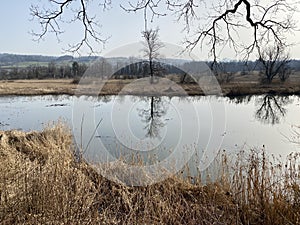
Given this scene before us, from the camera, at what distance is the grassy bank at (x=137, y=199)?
2.56 meters

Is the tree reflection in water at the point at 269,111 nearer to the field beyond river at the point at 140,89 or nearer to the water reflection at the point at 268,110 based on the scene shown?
the water reflection at the point at 268,110

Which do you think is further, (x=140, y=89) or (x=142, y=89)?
(x=140, y=89)

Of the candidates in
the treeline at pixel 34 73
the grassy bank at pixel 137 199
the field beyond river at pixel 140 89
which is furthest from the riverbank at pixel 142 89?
the grassy bank at pixel 137 199

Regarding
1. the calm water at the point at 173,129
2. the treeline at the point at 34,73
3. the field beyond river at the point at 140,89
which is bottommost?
the calm water at the point at 173,129

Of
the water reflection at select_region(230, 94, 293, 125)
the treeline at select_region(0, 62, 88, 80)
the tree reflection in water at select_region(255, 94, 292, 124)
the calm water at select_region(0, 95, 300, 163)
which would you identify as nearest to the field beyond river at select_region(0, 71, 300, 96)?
the water reflection at select_region(230, 94, 293, 125)

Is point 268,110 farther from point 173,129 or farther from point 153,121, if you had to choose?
point 173,129

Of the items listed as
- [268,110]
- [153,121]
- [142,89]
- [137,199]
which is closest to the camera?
[137,199]

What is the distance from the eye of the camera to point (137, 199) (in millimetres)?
3803

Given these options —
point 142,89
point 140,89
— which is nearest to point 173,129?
point 142,89

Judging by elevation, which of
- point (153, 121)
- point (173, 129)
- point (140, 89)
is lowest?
point (173, 129)

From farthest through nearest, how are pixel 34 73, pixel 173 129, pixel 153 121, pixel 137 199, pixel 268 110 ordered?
pixel 34 73
pixel 268 110
pixel 153 121
pixel 173 129
pixel 137 199

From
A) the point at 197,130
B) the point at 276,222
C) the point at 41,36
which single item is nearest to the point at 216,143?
the point at 197,130

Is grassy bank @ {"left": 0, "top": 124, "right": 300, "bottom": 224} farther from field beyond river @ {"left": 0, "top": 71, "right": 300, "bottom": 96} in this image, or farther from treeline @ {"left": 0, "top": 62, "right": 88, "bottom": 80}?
treeline @ {"left": 0, "top": 62, "right": 88, "bottom": 80}

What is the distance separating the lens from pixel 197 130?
9.82 meters
